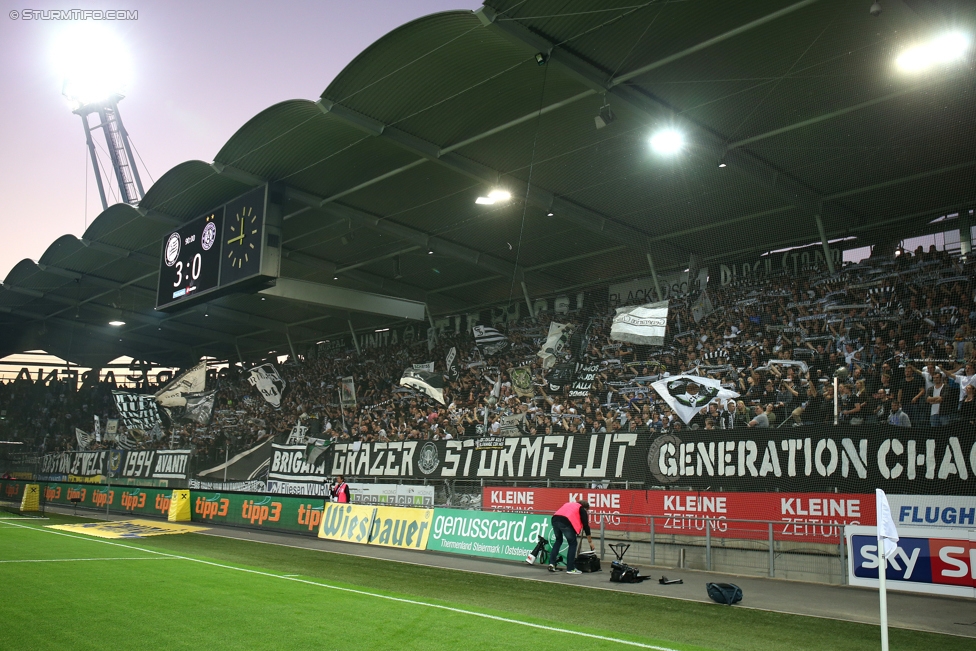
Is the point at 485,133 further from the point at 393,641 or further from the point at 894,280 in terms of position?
the point at 393,641

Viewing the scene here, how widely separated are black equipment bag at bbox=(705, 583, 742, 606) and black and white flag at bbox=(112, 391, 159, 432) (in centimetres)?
3147

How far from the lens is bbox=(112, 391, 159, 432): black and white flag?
1419 inches

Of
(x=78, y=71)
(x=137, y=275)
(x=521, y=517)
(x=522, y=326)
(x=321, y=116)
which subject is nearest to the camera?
(x=521, y=517)

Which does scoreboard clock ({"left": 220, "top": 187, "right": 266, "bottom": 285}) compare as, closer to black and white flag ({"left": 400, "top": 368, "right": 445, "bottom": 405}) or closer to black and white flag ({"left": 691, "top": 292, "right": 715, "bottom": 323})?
black and white flag ({"left": 400, "top": 368, "right": 445, "bottom": 405})

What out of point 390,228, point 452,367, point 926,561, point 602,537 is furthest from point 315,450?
point 926,561

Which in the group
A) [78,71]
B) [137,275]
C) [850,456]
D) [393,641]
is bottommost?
[393,641]

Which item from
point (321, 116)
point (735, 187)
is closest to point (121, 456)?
point (321, 116)

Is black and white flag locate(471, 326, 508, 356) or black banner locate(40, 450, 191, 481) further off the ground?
black and white flag locate(471, 326, 508, 356)

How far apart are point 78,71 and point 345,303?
25530mm

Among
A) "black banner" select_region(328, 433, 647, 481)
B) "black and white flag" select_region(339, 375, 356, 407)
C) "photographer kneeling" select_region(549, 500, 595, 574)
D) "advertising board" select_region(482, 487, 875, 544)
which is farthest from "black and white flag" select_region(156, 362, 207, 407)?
"photographer kneeling" select_region(549, 500, 595, 574)

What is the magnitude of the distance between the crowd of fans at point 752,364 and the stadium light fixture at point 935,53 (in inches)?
194

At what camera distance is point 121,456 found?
35625 mm


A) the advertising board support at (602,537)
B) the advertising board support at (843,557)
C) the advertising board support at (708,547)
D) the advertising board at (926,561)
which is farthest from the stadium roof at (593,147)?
the advertising board support at (843,557)

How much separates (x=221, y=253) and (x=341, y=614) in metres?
14.0
